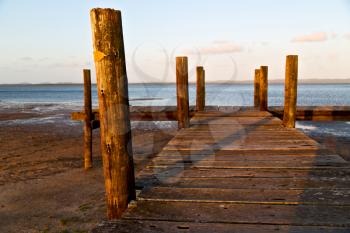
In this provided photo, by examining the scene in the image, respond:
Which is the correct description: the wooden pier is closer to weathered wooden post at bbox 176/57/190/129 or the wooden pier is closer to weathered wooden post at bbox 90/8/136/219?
weathered wooden post at bbox 90/8/136/219

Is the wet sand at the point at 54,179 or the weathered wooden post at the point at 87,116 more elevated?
the weathered wooden post at the point at 87,116

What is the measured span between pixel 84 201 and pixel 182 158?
3392 millimetres

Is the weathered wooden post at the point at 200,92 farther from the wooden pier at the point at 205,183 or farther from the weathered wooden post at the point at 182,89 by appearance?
the wooden pier at the point at 205,183

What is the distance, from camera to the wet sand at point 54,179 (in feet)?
18.7

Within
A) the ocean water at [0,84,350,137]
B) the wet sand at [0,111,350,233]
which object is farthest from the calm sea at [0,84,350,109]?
the wet sand at [0,111,350,233]

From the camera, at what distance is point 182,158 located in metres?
4.20

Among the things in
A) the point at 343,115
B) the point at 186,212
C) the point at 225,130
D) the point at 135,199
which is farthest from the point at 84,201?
the point at 343,115

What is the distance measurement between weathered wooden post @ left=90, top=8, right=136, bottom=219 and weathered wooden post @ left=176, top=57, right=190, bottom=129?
4.49m

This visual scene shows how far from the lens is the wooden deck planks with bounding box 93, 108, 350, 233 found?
7.50 feet

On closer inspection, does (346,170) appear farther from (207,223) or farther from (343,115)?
(343,115)

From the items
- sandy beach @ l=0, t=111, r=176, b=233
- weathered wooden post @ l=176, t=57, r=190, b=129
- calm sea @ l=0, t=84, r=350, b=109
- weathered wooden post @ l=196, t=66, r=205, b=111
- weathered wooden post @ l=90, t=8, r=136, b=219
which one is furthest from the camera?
calm sea @ l=0, t=84, r=350, b=109

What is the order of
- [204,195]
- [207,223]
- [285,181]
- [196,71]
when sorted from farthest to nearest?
[196,71]
[285,181]
[204,195]
[207,223]

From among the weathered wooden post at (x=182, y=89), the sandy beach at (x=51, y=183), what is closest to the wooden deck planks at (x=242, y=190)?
the weathered wooden post at (x=182, y=89)

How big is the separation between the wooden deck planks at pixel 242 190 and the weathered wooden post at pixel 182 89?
2111mm
